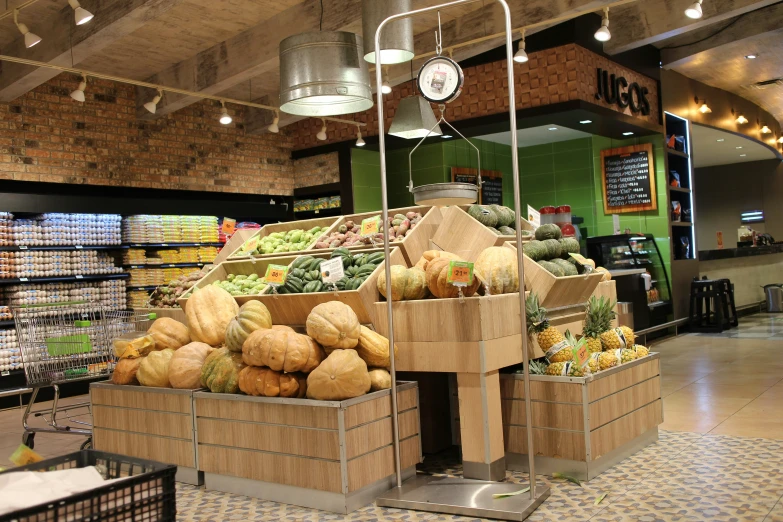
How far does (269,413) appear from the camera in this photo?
3.95 metres

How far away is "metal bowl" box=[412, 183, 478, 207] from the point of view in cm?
464

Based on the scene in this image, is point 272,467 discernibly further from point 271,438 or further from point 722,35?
point 722,35

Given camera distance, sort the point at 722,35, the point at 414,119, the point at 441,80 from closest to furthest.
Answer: the point at 441,80 < the point at 414,119 < the point at 722,35

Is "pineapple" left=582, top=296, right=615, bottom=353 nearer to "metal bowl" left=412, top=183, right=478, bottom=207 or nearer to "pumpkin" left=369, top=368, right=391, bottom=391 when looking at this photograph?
"metal bowl" left=412, top=183, right=478, bottom=207

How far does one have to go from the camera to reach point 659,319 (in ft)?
34.1

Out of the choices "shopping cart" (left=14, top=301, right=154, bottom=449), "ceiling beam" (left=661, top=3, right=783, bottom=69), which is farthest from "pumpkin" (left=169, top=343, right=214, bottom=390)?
"ceiling beam" (left=661, top=3, right=783, bottom=69)

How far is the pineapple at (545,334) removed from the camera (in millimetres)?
4242

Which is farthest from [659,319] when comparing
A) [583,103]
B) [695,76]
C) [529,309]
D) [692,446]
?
[529,309]

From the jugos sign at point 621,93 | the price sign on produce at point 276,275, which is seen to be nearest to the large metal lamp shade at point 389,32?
the price sign on produce at point 276,275

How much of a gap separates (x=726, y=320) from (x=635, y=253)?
7.94 feet

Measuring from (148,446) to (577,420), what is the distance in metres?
2.57

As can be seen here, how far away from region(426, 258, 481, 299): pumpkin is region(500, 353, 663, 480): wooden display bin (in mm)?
604

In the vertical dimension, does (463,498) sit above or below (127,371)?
below

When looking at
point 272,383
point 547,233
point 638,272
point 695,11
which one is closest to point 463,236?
point 547,233
